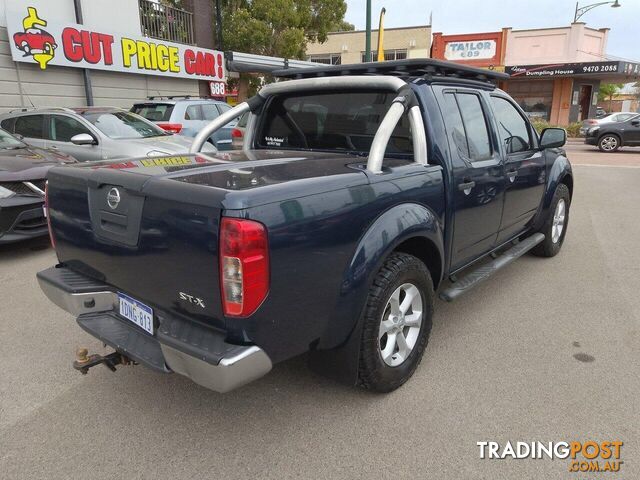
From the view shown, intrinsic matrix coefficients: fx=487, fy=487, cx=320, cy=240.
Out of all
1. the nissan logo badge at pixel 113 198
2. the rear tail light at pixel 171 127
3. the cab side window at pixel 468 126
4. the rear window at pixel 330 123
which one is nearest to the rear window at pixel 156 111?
the rear tail light at pixel 171 127

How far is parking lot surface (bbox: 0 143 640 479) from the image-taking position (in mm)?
2367

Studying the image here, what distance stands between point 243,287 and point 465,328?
2387 millimetres

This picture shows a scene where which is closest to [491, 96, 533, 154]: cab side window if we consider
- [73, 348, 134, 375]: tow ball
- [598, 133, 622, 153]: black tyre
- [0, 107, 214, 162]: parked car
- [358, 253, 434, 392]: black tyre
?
[358, 253, 434, 392]: black tyre

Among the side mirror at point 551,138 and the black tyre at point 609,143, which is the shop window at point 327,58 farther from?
the side mirror at point 551,138

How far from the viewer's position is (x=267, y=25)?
63.7 ft

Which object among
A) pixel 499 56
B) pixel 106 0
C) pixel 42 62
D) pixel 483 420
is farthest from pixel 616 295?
pixel 499 56

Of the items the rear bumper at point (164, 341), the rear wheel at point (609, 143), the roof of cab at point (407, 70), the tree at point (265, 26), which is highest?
the tree at point (265, 26)

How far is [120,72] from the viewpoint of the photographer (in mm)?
13680

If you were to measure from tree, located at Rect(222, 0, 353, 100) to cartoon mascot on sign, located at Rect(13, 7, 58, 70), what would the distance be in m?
8.66

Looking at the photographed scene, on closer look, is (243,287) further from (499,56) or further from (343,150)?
(499,56)

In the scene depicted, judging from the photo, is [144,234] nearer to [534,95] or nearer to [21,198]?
[21,198]

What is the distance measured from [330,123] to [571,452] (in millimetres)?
2535

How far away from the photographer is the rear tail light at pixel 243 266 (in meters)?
1.94

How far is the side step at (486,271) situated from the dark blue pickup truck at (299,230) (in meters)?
0.02
